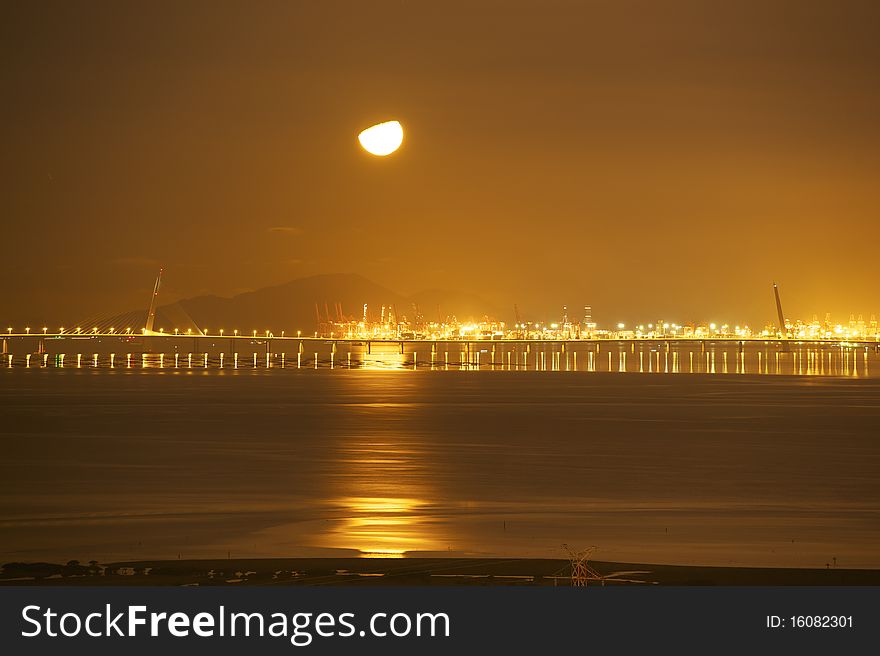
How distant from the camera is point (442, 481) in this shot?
1892 centimetres

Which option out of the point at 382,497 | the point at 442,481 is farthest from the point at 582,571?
the point at 442,481

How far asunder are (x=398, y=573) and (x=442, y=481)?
8.69 meters

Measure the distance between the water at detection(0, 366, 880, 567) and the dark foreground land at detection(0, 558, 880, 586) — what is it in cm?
54

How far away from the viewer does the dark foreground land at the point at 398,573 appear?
9.90 meters

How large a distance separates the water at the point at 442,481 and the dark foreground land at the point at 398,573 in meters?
0.54

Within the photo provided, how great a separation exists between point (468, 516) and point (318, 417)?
2160 centimetres

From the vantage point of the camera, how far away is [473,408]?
135 ft

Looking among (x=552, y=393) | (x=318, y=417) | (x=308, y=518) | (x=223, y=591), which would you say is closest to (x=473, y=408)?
(x=318, y=417)

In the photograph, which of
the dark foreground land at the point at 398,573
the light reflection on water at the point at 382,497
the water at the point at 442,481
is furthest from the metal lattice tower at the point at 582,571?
the light reflection on water at the point at 382,497

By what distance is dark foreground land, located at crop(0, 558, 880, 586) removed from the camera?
390 inches

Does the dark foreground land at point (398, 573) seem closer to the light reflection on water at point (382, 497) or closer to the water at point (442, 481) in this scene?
the water at point (442, 481)

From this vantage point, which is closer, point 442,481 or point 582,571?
point 582,571

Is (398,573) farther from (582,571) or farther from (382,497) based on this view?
(382,497)

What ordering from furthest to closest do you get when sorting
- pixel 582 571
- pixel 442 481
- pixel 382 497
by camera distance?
pixel 442 481 < pixel 382 497 < pixel 582 571
